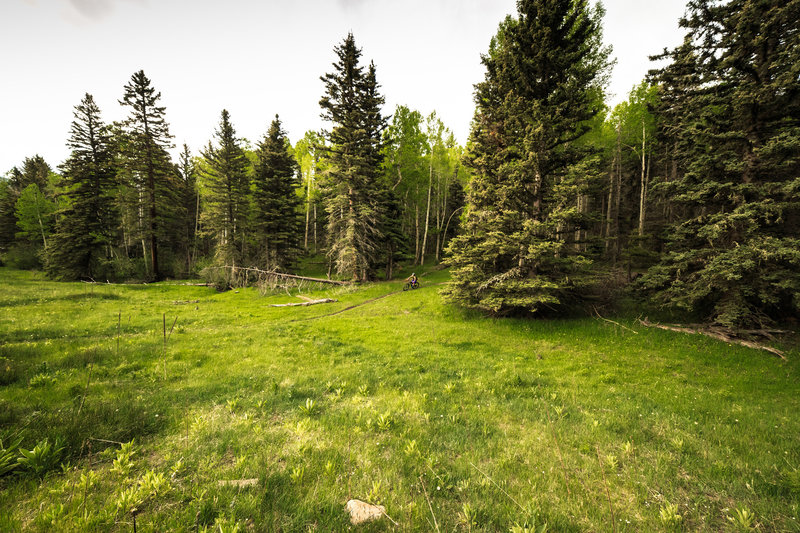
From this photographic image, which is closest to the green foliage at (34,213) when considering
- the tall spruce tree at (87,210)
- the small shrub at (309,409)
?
the tall spruce tree at (87,210)

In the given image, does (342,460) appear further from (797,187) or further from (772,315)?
(772,315)

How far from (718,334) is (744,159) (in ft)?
23.1

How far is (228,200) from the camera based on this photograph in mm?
30000

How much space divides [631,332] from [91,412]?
678 inches

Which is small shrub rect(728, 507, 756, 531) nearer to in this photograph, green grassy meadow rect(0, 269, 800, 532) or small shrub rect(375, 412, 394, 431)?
green grassy meadow rect(0, 269, 800, 532)

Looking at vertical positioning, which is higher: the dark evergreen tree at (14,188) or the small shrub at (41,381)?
the dark evergreen tree at (14,188)

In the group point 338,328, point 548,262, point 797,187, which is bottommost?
point 338,328

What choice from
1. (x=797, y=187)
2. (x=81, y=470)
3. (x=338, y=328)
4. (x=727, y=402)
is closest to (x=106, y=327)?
(x=338, y=328)

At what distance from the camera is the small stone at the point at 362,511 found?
9.87ft

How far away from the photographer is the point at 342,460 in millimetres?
4172

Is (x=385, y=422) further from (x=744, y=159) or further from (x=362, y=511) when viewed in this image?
(x=744, y=159)

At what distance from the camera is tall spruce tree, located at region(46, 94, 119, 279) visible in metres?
30.2

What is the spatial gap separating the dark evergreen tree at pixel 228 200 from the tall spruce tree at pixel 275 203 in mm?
1909

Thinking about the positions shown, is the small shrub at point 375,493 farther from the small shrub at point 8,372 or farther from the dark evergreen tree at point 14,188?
the dark evergreen tree at point 14,188
